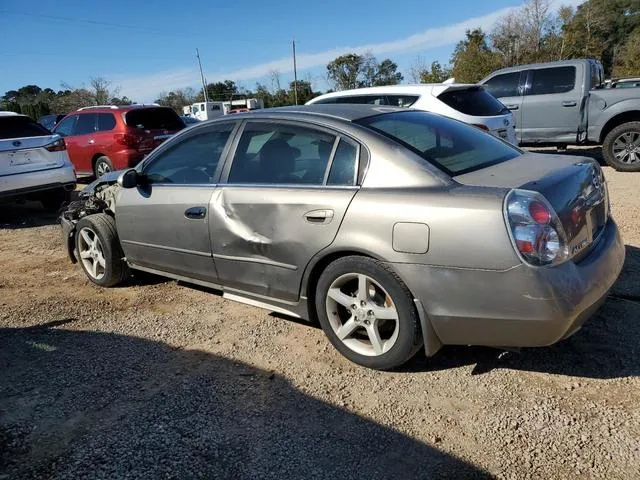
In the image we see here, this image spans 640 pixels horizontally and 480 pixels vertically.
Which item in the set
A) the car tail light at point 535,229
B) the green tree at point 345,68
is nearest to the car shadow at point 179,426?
the car tail light at point 535,229

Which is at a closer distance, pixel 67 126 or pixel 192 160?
pixel 192 160

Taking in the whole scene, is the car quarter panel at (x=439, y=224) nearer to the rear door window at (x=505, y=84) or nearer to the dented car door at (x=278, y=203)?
the dented car door at (x=278, y=203)

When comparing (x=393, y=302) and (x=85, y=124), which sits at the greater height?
(x=85, y=124)

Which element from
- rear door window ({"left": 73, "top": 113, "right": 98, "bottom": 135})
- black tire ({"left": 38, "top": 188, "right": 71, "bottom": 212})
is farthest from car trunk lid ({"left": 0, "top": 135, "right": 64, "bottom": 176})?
rear door window ({"left": 73, "top": 113, "right": 98, "bottom": 135})

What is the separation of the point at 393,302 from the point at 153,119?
8961 mm

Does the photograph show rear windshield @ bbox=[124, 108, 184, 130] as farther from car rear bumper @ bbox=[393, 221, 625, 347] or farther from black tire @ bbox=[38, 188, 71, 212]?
car rear bumper @ bbox=[393, 221, 625, 347]

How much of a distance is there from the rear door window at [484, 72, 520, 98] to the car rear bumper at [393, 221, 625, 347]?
839 centimetres

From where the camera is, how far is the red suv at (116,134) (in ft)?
32.7

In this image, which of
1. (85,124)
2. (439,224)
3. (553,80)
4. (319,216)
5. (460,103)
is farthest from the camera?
(85,124)

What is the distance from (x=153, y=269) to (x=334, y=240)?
2038mm

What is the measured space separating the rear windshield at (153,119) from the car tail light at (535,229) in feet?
29.9

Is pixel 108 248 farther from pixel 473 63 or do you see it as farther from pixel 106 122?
pixel 473 63

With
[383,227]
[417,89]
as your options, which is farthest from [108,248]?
[417,89]

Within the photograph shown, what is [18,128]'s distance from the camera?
24.9 feet
